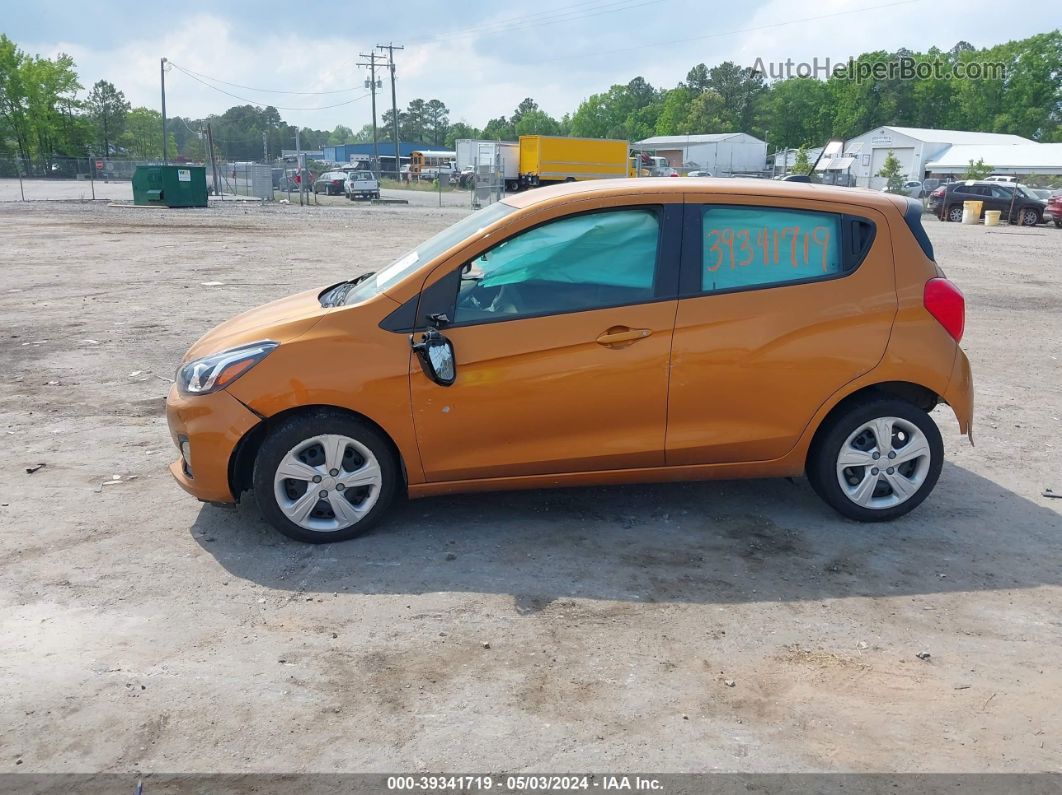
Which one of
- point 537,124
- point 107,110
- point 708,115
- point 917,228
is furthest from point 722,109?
point 917,228

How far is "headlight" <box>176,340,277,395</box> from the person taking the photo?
441cm

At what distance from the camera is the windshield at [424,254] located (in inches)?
186

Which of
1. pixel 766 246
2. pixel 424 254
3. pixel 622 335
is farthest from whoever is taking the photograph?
pixel 424 254

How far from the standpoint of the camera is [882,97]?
107m

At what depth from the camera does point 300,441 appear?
4410 millimetres

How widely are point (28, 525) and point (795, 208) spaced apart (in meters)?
4.50

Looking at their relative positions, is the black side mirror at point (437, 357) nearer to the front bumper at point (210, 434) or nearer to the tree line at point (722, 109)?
the front bumper at point (210, 434)

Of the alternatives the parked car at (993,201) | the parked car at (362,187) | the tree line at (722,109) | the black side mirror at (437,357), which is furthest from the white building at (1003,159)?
the black side mirror at (437,357)

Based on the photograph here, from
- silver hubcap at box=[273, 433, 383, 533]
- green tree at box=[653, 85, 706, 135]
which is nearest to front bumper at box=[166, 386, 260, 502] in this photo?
silver hubcap at box=[273, 433, 383, 533]

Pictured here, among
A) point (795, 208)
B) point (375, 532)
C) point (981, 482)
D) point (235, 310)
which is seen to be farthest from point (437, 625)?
point (235, 310)

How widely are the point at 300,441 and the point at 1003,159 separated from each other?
264 ft

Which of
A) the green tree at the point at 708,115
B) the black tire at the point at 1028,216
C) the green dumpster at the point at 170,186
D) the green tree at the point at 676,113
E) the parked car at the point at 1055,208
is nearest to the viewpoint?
the parked car at the point at 1055,208

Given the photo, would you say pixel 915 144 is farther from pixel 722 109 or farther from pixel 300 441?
pixel 300 441

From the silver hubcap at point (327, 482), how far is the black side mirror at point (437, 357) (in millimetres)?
524
